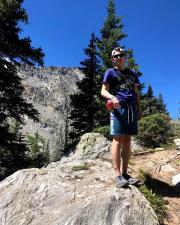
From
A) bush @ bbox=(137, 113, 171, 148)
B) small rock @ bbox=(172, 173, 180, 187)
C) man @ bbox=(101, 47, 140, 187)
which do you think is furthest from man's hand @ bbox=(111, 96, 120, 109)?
bush @ bbox=(137, 113, 171, 148)

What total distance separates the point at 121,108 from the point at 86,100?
22910 mm

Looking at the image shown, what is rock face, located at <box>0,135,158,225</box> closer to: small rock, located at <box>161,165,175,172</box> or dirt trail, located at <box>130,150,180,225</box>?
dirt trail, located at <box>130,150,180,225</box>

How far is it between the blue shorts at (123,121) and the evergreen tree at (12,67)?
1072cm

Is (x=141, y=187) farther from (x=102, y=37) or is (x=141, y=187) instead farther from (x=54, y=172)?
(x=102, y=37)

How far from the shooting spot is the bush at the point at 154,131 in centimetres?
1505

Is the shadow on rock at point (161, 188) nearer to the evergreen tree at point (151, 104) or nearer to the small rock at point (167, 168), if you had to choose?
the small rock at point (167, 168)

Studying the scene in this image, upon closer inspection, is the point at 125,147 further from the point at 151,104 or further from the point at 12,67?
the point at 151,104

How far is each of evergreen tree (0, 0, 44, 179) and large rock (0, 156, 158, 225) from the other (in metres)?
9.58

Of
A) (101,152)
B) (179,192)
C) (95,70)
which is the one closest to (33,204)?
(179,192)

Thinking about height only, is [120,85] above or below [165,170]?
above

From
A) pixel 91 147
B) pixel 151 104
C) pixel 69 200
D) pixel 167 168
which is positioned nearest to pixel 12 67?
pixel 91 147

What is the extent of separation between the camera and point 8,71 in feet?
56.5

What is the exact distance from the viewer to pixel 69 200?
6316 mm

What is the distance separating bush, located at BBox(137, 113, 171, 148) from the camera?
49.4 feet
